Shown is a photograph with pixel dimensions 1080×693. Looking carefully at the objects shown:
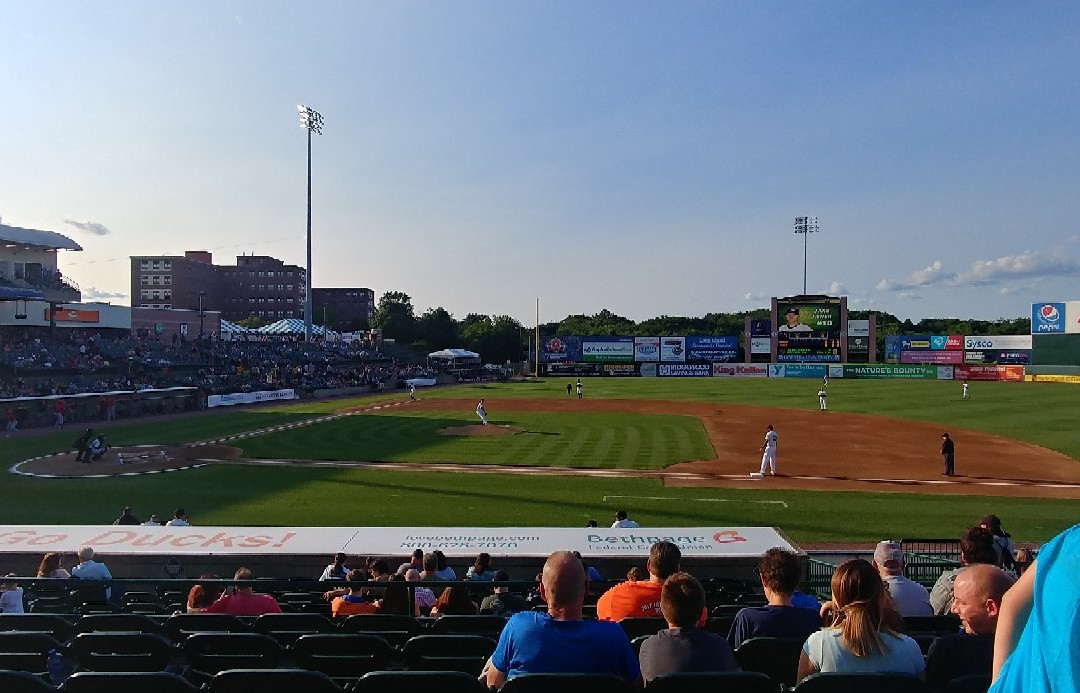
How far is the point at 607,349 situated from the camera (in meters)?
87.2

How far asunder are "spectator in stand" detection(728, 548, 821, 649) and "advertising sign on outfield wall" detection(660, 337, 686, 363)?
8189cm

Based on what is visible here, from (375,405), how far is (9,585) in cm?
4230

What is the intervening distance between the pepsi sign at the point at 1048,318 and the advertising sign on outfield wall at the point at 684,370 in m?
34.2

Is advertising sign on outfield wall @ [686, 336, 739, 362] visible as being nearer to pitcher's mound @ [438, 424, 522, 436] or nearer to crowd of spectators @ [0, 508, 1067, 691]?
pitcher's mound @ [438, 424, 522, 436]

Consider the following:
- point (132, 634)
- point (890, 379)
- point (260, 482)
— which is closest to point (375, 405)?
point (260, 482)

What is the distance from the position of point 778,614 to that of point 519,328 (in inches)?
4507

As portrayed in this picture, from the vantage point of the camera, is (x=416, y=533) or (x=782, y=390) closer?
(x=416, y=533)

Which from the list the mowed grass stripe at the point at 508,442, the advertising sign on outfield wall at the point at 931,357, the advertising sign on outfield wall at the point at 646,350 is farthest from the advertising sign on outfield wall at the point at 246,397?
the advertising sign on outfield wall at the point at 931,357

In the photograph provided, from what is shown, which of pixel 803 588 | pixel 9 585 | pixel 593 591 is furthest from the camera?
pixel 803 588

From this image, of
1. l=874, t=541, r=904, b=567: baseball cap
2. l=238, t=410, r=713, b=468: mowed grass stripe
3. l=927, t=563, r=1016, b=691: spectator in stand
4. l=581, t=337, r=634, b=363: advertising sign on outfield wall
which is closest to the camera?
l=927, t=563, r=1016, b=691: spectator in stand

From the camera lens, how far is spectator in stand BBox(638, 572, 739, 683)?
379 centimetres

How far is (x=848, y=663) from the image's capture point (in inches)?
141

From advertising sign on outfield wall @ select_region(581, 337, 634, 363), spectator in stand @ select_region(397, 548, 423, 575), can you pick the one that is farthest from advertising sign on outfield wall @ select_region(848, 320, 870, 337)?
spectator in stand @ select_region(397, 548, 423, 575)

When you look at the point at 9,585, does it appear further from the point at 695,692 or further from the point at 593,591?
the point at 695,692
